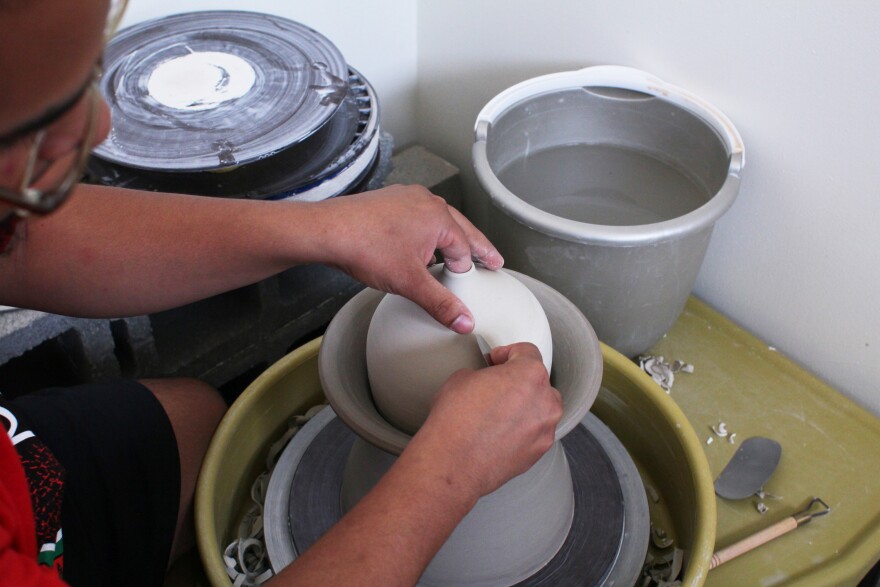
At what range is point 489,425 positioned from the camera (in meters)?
0.76

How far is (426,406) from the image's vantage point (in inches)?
35.7

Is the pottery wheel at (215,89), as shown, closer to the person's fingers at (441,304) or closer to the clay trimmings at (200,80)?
the clay trimmings at (200,80)

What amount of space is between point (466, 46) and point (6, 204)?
1.35 m

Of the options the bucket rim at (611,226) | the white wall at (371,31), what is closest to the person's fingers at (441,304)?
the bucket rim at (611,226)

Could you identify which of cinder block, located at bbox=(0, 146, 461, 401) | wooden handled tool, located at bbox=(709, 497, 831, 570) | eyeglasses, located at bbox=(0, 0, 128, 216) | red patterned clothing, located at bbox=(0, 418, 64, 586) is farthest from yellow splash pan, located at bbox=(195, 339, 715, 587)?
eyeglasses, located at bbox=(0, 0, 128, 216)

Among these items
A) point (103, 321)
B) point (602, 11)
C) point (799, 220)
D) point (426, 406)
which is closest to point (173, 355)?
point (103, 321)

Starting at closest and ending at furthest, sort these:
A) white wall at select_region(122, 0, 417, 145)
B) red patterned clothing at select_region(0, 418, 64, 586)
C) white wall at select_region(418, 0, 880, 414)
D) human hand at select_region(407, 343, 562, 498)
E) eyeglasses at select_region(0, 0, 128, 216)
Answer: eyeglasses at select_region(0, 0, 128, 216) → red patterned clothing at select_region(0, 418, 64, 586) → human hand at select_region(407, 343, 562, 498) → white wall at select_region(418, 0, 880, 414) → white wall at select_region(122, 0, 417, 145)

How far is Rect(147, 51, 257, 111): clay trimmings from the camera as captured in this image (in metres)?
1.24

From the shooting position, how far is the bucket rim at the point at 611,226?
1143 millimetres

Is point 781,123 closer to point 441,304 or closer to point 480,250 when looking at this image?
point 480,250

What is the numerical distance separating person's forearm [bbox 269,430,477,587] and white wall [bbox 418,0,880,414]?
0.87 m

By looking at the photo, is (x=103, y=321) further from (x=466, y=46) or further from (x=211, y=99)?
(x=466, y=46)

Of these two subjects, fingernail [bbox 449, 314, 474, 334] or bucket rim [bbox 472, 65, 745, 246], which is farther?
bucket rim [bbox 472, 65, 745, 246]

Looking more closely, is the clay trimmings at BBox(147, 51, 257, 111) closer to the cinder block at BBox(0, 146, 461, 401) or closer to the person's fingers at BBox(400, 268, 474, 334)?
the cinder block at BBox(0, 146, 461, 401)
